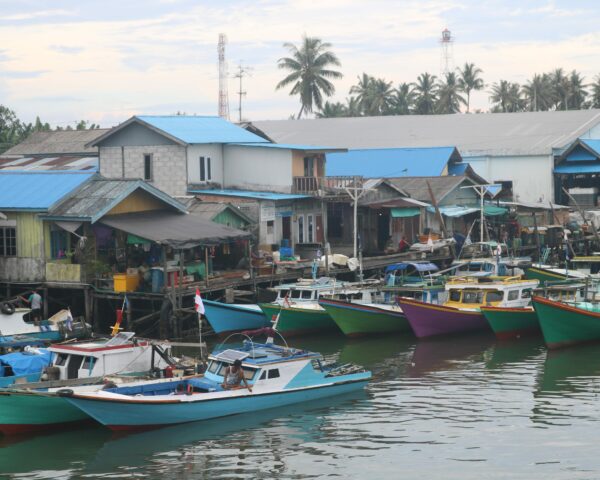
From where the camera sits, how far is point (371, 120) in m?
80.9

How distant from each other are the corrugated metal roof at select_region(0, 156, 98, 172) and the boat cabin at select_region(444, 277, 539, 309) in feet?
62.6

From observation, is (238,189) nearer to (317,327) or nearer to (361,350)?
(317,327)

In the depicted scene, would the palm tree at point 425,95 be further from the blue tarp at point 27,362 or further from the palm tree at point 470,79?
the blue tarp at point 27,362

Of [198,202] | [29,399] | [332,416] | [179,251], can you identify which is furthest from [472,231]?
[29,399]

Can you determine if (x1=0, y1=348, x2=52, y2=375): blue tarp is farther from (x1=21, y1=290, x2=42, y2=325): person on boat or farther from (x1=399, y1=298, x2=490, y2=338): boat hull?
(x1=399, y1=298, x2=490, y2=338): boat hull

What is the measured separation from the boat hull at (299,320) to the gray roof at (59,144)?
20.3 metres

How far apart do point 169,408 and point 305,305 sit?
14305mm

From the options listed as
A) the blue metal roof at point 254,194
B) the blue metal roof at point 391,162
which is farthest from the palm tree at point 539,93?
the blue metal roof at point 254,194

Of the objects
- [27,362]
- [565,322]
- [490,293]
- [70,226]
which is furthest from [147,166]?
[27,362]

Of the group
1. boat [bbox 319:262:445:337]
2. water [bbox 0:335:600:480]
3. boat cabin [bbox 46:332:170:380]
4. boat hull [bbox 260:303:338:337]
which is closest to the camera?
water [bbox 0:335:600:480]

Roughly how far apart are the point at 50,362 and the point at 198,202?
18.0 metres

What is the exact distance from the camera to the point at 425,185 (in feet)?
187

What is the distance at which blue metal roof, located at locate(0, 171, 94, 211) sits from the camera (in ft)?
129

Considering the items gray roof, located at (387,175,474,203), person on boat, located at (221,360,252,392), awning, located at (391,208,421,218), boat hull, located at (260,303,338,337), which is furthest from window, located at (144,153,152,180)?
person on boat, located at (221,360,252,392)
